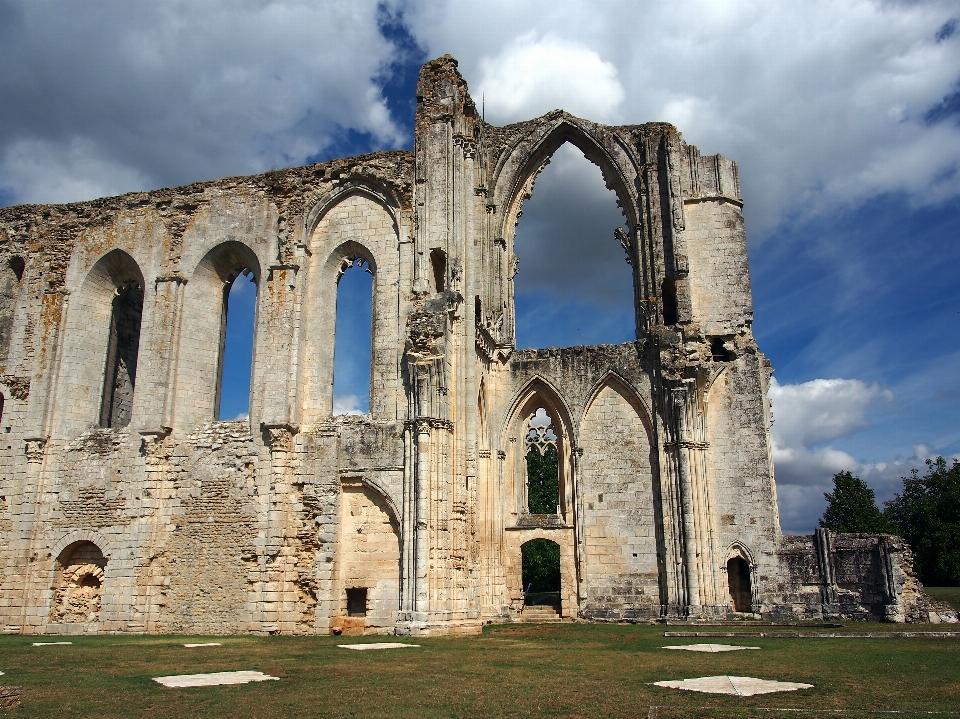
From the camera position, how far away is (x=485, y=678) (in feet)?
25.2

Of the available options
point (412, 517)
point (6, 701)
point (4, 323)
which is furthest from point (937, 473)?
point (6, 701)

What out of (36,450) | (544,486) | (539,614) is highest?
(544,486)

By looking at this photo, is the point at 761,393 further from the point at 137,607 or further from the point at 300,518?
the point at 137,607

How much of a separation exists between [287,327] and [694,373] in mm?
9544

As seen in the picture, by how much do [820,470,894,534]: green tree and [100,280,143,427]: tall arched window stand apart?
36.5m

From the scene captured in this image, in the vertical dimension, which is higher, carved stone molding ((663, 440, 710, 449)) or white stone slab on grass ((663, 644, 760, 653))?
carved stone molding ((663, 440, 710, 449))

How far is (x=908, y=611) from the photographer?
16547mm

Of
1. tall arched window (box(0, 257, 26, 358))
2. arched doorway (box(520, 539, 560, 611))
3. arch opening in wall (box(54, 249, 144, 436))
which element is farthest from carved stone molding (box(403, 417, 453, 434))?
arched doorway (box(520, 539, 560, 611))

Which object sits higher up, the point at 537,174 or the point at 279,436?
the point at 537,174

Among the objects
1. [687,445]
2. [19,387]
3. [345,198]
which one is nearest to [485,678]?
[687,445]

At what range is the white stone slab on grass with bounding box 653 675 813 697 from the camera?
20.9ft

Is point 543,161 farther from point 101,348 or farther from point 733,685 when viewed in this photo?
point 733,685

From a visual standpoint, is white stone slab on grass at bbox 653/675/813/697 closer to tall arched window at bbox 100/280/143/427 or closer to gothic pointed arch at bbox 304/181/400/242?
gothic pointed arch at bbox 304/181/400/242

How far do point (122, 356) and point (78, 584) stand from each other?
5852mm
